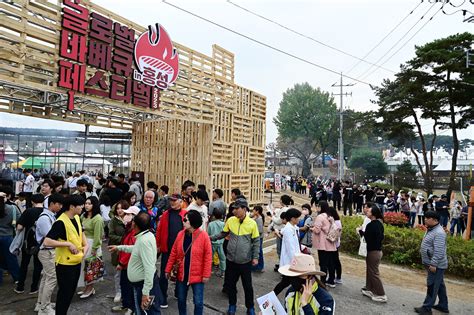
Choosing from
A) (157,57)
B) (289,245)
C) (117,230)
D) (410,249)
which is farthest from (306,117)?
(117,230)

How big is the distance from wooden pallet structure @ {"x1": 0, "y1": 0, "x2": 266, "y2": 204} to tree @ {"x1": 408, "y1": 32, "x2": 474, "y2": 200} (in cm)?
1184

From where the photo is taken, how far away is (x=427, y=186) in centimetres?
2125

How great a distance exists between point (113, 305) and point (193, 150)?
7809 millimetres

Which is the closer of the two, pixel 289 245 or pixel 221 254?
pixel 289 245

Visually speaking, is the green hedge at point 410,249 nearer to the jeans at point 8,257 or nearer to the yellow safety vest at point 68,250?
the yellow safety vest at point 68,250

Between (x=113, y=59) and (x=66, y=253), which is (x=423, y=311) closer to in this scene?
(x=66, y=253)

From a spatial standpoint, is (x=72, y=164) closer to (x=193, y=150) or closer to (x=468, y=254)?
(x=193, y=150)

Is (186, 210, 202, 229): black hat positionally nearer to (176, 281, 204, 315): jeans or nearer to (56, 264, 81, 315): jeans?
(176, 281, 204, 315): jeans

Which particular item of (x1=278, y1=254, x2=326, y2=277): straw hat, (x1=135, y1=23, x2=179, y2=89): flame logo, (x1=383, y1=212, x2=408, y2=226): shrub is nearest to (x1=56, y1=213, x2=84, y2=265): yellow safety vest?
(x1=278, y1=254, x2=326, y2=277): straw hat

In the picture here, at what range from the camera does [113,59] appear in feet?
27.1

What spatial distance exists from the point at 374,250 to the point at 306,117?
140 ft

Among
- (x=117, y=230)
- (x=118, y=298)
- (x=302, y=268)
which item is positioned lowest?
(x=118, y=298)

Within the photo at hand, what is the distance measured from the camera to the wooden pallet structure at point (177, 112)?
687 centimetres

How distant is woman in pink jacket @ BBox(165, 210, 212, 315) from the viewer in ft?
11.7
